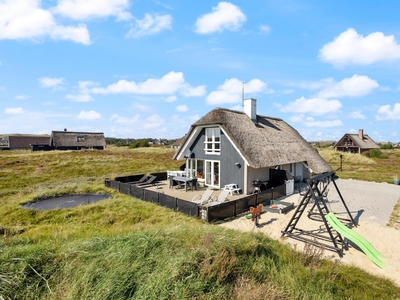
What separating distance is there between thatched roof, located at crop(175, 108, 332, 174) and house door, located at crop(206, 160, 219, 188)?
262 cm

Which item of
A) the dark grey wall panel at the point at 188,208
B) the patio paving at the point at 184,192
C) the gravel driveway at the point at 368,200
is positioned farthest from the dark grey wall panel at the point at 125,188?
the gravel driveway at the point at 368,200

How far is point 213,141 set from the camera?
50.1ft

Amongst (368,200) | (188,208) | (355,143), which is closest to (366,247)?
(188,208)

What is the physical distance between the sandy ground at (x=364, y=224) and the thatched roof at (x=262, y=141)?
9.15 ft

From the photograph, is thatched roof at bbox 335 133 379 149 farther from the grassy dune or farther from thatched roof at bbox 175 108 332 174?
the grassy dune

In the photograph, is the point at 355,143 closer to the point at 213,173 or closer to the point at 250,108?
the point at 250,108

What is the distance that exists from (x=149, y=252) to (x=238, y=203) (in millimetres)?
5940

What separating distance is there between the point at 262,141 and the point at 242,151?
2.73 m

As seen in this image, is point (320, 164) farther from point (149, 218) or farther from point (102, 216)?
point (102, 216)

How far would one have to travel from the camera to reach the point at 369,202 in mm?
12414

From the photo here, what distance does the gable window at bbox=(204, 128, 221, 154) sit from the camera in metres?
15.0

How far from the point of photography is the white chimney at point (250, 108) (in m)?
17.4

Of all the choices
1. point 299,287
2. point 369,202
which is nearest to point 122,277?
point 299,287

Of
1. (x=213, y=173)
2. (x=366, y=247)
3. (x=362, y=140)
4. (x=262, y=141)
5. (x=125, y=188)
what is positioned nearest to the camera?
(x=366, y=247)
